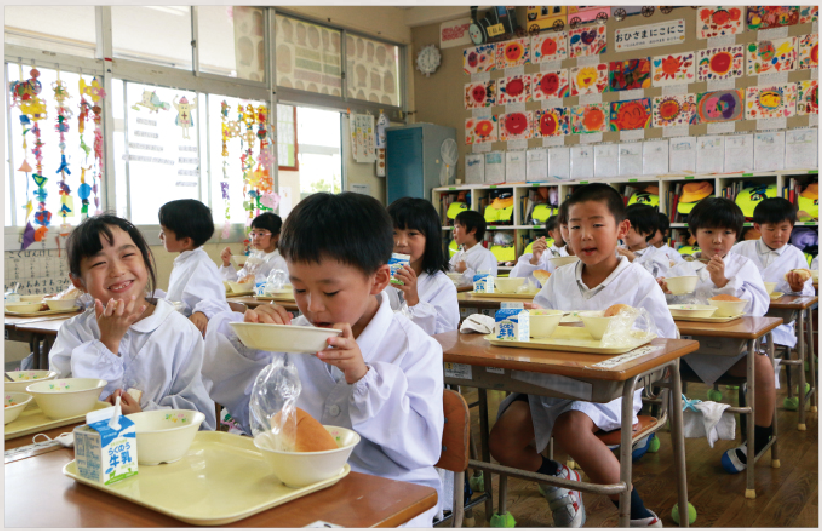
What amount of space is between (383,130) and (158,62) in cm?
286

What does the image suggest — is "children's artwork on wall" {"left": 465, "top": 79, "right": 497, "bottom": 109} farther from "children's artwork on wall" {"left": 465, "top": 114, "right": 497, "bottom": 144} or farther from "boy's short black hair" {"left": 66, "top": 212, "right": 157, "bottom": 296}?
"boy's short black hair" {"left": 66, "top": 212, "right": 157, "bottom": 296}

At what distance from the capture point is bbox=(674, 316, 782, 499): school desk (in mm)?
2484

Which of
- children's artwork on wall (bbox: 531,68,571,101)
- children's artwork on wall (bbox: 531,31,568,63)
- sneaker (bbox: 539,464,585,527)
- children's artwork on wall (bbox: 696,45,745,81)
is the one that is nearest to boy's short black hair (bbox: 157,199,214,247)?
sneaker (bbox: 539,464,585,527)

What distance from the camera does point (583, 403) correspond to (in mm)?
2061

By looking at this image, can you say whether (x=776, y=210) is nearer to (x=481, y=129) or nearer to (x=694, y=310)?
(x=694, y=310)

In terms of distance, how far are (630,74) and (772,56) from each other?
1.30 metres

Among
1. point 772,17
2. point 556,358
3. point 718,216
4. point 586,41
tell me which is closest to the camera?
point 556,358

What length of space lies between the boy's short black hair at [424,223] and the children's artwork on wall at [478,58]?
5.49 m

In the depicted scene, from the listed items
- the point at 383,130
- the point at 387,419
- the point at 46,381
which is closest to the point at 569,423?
the point at 387,419

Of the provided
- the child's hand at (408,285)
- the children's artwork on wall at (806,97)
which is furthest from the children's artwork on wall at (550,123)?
the child's hand at (408,285)

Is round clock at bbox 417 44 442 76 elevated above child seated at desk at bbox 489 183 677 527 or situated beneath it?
elevated above

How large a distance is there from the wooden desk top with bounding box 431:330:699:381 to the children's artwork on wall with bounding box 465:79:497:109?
20.1ft

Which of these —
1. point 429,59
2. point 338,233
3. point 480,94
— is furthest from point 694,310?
point 429,59

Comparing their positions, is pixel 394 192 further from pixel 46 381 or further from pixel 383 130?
pixel 46 381
